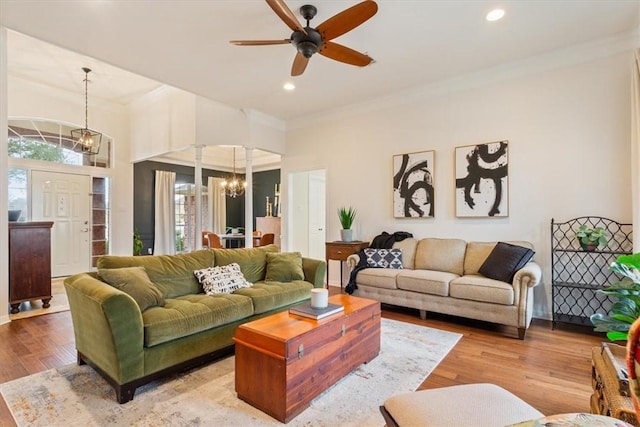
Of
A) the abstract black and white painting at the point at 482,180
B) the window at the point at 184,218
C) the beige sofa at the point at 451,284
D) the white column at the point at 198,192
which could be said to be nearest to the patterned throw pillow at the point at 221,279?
the beige sofa at the point at 451,284

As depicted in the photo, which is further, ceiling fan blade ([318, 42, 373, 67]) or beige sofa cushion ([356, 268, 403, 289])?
beige sofa cushion ([356, 268, 403, 289])

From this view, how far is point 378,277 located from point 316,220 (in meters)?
3.16

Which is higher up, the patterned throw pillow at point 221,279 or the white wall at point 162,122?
the white wall at point 162,122

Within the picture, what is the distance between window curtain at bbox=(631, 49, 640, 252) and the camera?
2.97 meters

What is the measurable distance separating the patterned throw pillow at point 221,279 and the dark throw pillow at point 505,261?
2.57 meters

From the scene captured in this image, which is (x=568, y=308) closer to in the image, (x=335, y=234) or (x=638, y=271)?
(x=638, y=271)

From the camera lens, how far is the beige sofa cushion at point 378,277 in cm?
390

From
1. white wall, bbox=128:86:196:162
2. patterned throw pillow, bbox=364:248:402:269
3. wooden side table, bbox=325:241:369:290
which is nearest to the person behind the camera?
patterned throw pillow, bbox=364:248:402:269

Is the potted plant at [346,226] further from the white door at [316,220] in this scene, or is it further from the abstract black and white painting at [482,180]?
the white door at [316,220]

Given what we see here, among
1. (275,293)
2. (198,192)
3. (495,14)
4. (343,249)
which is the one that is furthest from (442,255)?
(198,192)

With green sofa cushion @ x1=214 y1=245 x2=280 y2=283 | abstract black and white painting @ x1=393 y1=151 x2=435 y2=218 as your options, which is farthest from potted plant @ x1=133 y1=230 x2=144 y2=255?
abstract black and white painting @ x1=393 y1=151 x2=435 y2=218

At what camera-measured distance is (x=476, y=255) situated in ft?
12.7

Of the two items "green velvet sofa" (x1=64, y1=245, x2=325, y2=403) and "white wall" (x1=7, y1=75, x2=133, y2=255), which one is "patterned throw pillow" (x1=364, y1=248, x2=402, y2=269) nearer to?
"green velvet sofa" (x1=64, y1=245, x2=325, y2=403)

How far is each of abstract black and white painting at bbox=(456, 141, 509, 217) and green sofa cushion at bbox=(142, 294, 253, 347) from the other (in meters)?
3.03
